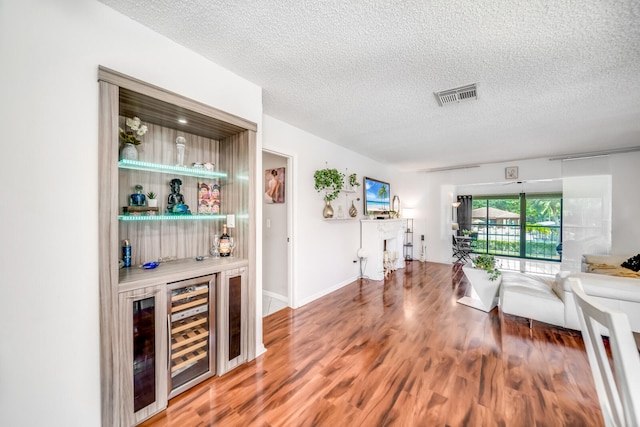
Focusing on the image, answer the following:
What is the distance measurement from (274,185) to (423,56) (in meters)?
2.51

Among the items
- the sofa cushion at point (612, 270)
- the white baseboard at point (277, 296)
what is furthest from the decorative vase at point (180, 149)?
the sofa cushion at point (612, 270)

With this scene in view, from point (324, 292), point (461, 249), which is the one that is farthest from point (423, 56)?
point (461, 249)

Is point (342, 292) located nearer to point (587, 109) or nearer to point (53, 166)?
point (53, 166)

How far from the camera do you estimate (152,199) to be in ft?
6.12

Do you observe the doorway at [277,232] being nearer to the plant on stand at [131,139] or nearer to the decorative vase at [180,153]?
the decorative vase at [180,153]

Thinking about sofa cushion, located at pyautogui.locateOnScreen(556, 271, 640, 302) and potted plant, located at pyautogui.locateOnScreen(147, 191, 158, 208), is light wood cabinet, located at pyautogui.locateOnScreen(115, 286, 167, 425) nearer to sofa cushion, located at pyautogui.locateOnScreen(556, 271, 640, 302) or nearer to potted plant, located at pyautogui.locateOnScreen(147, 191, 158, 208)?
potted plant, located at pyautogui.locateOnScreen(147, 191, 158, 208)

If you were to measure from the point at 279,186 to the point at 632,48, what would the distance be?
3484 millimetres

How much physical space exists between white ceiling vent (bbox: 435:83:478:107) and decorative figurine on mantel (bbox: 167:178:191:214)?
255cm

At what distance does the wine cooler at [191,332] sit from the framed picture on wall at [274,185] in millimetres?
1906

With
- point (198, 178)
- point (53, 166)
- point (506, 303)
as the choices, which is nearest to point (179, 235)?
point (198, 178)

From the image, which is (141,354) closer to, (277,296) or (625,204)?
(277,296)

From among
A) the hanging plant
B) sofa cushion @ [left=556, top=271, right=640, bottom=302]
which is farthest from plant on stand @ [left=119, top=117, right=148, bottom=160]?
sofa cushion @ [left=556, top=271, right=640, bottom=302]

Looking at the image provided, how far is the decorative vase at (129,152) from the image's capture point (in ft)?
5.33

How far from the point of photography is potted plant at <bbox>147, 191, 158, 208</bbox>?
1845mm
